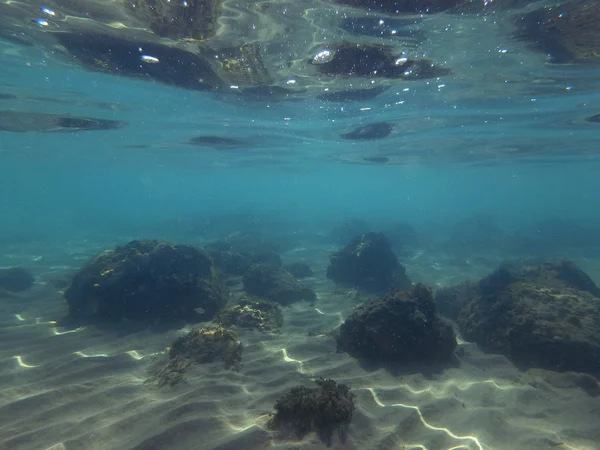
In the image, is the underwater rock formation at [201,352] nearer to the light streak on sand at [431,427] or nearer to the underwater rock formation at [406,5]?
the light streak on sand at [431,427]

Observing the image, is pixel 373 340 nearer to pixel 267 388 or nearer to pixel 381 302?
pixel 381 302

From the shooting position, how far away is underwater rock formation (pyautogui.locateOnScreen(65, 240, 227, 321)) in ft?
30.1

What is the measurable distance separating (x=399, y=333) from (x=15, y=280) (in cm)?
1481

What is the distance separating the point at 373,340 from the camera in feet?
21.6

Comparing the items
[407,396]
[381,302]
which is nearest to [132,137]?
[381,302]

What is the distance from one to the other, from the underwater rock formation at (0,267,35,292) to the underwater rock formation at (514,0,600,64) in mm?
18412

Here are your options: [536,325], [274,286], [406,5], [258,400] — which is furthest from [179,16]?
[536,325]

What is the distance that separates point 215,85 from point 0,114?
13.7 metres

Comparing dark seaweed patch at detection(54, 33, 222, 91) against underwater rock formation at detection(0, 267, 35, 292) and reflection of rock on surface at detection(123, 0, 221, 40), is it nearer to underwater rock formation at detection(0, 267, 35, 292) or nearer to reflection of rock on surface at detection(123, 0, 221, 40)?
reflection of rock on surface at detection(123, 0, 221, 40)

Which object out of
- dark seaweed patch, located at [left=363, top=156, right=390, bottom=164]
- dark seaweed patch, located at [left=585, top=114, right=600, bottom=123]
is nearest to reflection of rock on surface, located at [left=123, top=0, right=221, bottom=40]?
dark seaweed patch, located at [left=585, top=114, right=600, bottom=123]

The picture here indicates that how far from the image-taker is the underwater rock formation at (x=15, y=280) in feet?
42.3

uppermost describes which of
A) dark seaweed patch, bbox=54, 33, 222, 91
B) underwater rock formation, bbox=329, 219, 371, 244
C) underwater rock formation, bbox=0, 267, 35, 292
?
dark seaweed patch, bbox=54, 33, 222, 91

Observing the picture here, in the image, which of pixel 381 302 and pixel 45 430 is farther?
pixel 381 302

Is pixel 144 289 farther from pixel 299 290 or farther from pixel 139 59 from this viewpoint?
pixel 139 59
